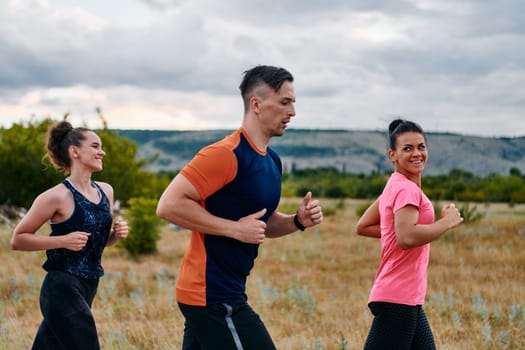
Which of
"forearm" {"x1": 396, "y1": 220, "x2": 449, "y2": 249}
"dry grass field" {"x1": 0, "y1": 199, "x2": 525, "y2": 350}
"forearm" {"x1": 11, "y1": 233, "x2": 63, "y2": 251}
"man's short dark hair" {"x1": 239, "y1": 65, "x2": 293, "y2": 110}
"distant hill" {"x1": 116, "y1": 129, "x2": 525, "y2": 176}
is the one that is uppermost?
"distant hill" {"x1": 116, "y1": 129, "x2": 525, "y2": 176}

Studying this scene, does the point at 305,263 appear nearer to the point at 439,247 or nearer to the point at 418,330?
the point at 439,247

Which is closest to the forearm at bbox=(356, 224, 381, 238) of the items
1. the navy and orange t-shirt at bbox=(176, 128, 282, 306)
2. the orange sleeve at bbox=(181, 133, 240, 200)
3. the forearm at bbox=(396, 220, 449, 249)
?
the forearm at bbox=(396, 220, 449, 249)

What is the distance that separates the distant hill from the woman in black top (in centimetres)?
10121

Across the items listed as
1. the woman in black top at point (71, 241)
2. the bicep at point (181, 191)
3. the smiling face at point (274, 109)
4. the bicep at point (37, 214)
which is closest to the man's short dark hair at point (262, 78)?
the smiling face at point (274, 109)

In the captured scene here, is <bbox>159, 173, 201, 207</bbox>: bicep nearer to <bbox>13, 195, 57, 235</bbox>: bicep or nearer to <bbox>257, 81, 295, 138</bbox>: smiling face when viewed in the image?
<bbox>257, 81, 295, 138</bbox>: smiling face

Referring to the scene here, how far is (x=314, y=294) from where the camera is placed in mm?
9242

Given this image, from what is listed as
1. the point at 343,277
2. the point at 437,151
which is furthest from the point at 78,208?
the point at 437,151

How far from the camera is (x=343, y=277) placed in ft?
36.4

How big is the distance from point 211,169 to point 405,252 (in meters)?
1.12

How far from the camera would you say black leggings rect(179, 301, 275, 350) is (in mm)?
3090

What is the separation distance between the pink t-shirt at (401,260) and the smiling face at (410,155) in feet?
0.23

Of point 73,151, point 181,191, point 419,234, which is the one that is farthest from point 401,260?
point 73,151

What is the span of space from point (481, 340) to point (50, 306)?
3.67m

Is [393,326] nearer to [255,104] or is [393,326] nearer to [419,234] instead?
[419,234]
